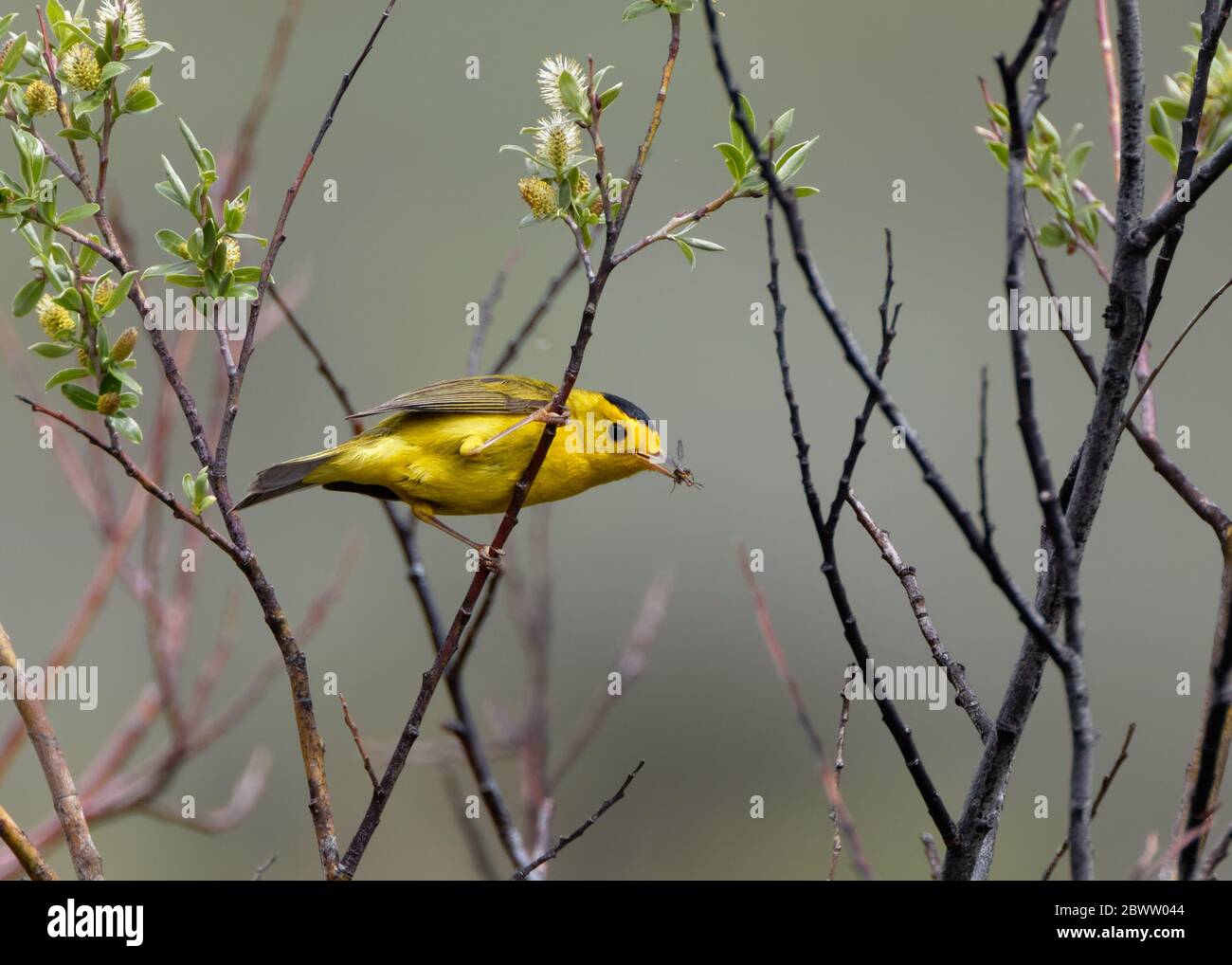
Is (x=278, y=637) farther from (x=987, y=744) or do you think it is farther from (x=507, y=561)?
(x=507, y=561)

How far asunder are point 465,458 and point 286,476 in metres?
0.54

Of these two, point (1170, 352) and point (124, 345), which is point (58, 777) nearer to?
point (124, 345)

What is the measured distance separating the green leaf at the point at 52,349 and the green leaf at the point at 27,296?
93mm

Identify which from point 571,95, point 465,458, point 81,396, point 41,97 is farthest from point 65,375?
point 465,458

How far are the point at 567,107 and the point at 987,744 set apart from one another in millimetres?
1325

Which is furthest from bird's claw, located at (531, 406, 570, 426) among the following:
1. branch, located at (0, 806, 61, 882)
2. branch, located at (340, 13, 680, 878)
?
branch, located at (0, 806, 61, 882)

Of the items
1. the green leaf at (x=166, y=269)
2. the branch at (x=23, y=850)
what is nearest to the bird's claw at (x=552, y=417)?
the green leaf at (x=166, y=269)

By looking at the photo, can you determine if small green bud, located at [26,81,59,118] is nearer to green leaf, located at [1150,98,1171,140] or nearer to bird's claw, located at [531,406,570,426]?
bird's claw, located at [531,406,570,426]

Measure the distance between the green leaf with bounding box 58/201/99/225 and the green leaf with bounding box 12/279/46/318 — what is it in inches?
6.1

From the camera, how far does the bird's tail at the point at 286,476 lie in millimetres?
3621

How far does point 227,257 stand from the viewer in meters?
2.23

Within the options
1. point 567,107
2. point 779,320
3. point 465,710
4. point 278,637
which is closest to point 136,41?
point 567,107

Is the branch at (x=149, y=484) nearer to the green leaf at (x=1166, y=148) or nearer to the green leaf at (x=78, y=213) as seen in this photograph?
the green leaf at (x=78, y=213)

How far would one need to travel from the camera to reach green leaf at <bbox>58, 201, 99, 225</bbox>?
2.15 metres
